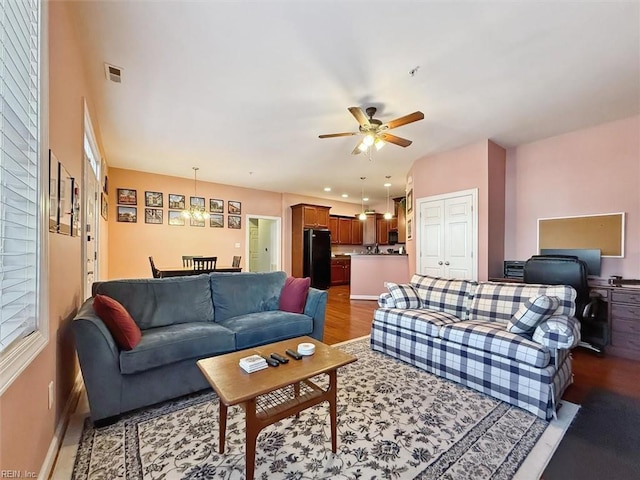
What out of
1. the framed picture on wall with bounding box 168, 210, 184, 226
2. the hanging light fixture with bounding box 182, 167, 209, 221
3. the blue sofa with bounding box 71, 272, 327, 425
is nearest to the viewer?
the blue sofa with bounding box 71, 272, 327, 425

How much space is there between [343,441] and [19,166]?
209cm

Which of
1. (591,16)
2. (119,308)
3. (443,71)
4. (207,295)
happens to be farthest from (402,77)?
(119,308)

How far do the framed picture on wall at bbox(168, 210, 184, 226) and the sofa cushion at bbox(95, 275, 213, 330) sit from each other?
3849 mm

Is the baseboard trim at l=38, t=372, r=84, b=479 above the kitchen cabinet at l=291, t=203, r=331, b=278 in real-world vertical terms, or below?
below

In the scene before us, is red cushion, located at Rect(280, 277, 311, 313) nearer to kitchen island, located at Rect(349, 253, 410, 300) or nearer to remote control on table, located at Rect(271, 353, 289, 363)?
remote control on table, located at Rect(271, 353, 289, 363)

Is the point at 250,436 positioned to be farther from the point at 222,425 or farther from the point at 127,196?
the point at 127,196

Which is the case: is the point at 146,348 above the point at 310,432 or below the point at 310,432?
above

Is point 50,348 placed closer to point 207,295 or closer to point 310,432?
point 207,295

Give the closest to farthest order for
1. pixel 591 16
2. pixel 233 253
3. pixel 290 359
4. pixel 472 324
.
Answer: pixel 290 359, pixel 591 16, pixel 472 324, pixel 233 253

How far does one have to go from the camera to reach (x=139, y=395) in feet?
6.41

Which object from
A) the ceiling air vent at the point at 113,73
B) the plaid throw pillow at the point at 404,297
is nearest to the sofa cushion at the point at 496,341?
the plaid throw pillow at the point at 404,297

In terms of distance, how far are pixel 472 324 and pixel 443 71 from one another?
2.23 metres

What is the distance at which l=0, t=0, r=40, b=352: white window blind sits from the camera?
1.04 metres

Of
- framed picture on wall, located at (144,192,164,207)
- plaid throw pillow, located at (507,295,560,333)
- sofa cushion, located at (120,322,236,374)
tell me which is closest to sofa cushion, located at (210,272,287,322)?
sofa cushion, located at (120,322,236,374)
